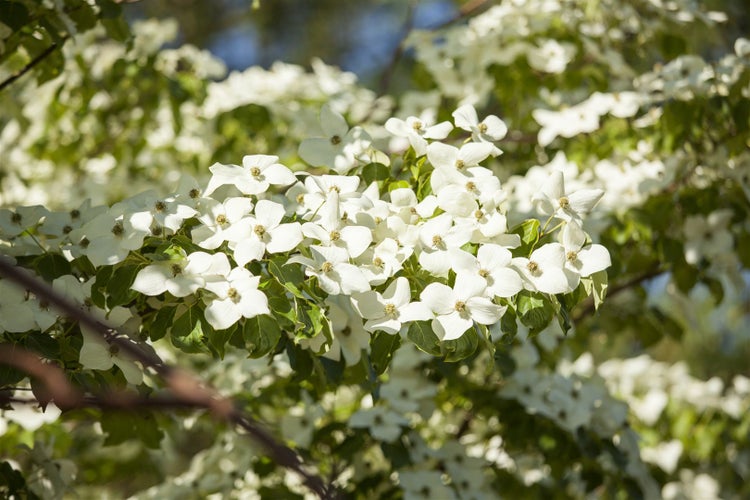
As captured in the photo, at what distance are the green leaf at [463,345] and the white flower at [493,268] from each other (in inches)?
3.1

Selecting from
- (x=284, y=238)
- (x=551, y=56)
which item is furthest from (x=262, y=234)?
(x=551, y=56)

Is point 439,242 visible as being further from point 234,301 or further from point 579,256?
point 234,301

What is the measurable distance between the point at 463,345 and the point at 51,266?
765mm

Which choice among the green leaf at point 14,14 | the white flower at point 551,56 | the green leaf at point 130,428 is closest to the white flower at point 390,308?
the green leaf at point 130,428

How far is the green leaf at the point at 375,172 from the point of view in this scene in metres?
1.63

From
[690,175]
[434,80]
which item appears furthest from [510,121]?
[690,175]

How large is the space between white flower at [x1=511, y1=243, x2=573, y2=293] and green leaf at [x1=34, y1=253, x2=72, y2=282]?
2.69ft

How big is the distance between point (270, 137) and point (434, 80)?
0.70m

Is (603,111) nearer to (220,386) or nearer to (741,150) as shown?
(741,150)

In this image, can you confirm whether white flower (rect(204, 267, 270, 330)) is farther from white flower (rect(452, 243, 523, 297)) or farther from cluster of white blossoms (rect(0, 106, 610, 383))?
white flower (rect(452, 243, 523, 297))

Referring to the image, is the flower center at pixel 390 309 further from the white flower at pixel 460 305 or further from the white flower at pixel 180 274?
the white flower at pixel 180 274

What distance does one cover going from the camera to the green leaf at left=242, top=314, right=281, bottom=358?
4.41ft

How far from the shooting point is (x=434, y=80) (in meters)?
3.27

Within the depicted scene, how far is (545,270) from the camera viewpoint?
4.64 ft
